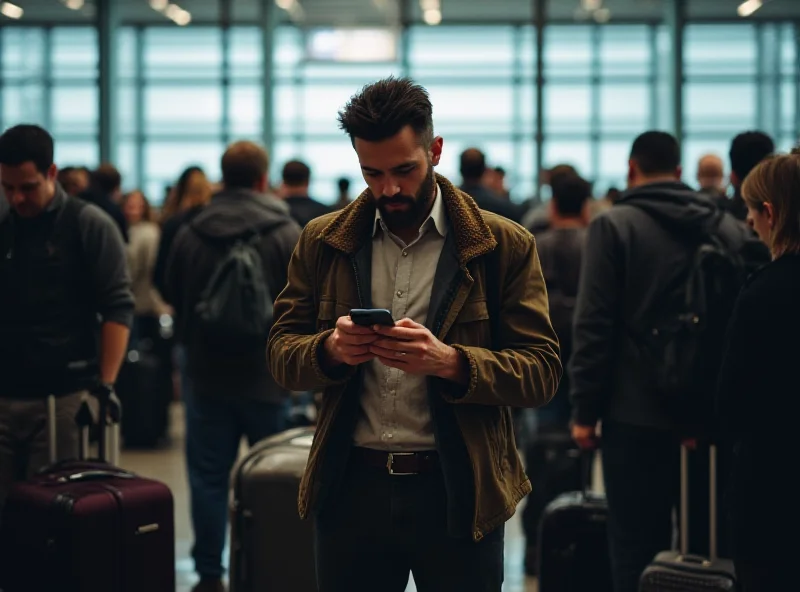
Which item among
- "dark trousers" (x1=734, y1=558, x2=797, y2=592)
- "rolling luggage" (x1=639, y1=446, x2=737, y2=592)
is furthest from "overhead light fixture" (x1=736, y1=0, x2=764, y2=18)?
"dark trousers" (x1=734, y1=558, x2=797, y2=592)

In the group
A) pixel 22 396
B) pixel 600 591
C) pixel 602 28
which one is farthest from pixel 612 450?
pixel 602 28

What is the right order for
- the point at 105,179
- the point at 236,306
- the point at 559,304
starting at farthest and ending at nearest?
the point at 105,179 → the point at 559,304 → the point at 236,306

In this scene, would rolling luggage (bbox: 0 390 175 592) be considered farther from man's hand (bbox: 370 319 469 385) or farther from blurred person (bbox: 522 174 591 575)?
blurred person (bbox: 522 174 591 575)

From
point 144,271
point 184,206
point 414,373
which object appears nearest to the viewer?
point 414,373

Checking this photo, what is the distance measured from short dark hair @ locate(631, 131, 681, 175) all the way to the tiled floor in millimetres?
2166

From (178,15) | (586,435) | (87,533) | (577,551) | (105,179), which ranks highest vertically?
(178,15)

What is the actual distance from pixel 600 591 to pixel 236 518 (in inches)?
57.0

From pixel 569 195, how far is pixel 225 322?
213 centimetres

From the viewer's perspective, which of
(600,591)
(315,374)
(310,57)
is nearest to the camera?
(315,374)

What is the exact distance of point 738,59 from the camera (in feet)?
46.8

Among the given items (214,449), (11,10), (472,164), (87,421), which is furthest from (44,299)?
(11,10)

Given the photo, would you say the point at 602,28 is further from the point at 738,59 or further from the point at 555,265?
the point at 555,265

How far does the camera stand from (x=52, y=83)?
50.2 ft

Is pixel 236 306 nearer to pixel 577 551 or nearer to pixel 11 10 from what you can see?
pixel 577 551
